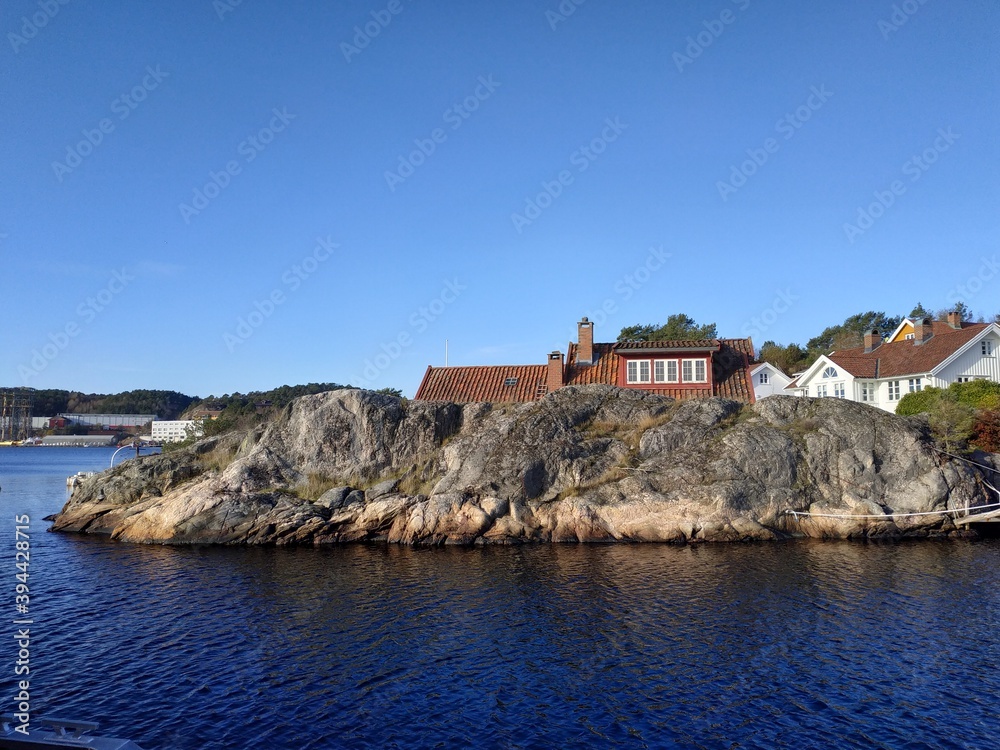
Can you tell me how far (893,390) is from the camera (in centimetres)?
5619

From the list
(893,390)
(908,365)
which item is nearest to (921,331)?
(908,365)

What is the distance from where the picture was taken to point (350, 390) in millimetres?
43531

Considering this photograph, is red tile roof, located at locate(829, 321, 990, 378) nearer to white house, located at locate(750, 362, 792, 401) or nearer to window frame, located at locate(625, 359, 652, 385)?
white house, located at locate(750, 362, 792, 401)

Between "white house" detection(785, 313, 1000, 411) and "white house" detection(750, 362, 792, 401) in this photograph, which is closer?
"white house" detection(785, 313, 1000, 411)

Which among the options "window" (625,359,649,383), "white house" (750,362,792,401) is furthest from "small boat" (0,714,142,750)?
"white house" (750,362,792,401)

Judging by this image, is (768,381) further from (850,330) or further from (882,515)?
(850,330)

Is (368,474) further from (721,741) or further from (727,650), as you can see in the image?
(721,741)

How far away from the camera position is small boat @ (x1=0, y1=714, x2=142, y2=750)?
11.1 meters

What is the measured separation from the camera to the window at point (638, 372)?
5041cm

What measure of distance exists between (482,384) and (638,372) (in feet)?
42.5

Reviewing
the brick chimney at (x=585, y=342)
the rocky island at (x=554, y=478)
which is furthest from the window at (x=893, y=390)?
the brick chimney at (x=585, y=342)

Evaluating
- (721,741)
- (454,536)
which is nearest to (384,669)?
(721,741)

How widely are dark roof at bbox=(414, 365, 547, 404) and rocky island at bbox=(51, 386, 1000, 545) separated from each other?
26.0 feet

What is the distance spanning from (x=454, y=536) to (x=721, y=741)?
22.9 metres
